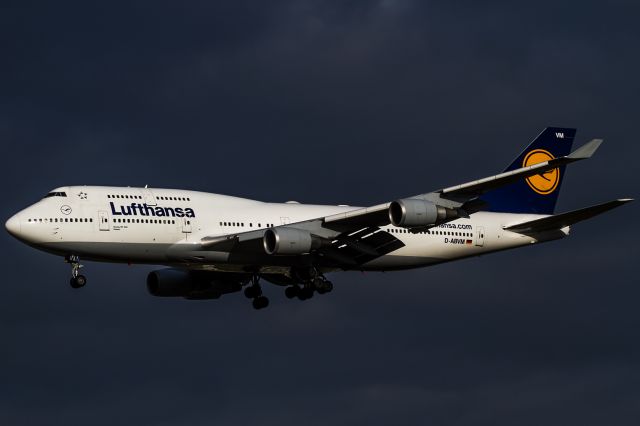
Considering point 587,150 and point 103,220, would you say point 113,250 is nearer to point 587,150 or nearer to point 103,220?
point 103,220

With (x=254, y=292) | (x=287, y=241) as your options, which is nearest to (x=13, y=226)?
(x=287, y=241)

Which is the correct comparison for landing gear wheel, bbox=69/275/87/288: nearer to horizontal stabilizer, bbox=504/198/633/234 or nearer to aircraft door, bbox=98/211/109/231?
aircraft door, bbox=98/211/109/231

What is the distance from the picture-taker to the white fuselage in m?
63.1

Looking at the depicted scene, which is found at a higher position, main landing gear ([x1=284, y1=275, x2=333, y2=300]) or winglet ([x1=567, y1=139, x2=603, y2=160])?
winglet ([x1=567, y1=139, x2=603, y2=160])

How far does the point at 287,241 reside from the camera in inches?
2479

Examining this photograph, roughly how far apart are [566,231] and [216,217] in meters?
19.8

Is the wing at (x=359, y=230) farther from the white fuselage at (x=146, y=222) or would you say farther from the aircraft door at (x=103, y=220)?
the aircraft door at (x=103, y=220)

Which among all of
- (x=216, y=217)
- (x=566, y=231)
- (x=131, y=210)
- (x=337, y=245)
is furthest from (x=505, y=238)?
(x=131, y=210)

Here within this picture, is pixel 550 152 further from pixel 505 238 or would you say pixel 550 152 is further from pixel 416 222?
pixel 416 222

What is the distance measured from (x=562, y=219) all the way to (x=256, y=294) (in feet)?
56.9

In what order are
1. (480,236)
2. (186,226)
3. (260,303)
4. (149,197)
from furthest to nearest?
(480,236) < (260,303) < (149,197) < (186,226)

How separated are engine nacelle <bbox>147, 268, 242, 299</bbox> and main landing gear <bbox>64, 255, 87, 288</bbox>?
871 cm

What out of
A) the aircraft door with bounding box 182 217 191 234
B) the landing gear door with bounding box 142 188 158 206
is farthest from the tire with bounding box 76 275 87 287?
the aircraft door with bounding box 182 217 191 234

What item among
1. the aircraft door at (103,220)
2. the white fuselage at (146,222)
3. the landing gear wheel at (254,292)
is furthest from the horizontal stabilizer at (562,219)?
the aircraft door at (103,220)
